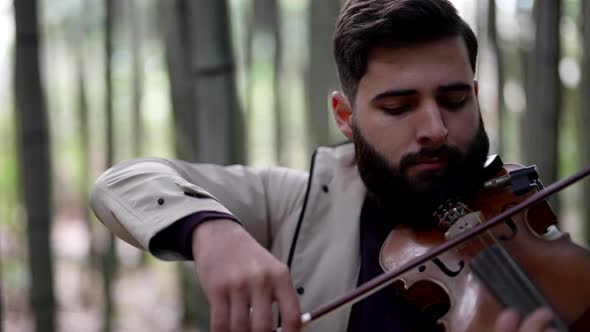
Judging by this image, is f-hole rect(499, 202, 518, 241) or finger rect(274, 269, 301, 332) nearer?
finger rect(274, 269, 301, 332)

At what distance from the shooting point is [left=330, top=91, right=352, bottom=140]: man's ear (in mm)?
1301

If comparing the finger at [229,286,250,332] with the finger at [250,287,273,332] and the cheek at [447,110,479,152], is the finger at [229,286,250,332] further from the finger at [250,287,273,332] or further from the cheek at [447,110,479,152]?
the cheek at [447,110,479,152]

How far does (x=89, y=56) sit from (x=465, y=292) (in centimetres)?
335

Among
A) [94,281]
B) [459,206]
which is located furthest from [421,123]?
[94,281]

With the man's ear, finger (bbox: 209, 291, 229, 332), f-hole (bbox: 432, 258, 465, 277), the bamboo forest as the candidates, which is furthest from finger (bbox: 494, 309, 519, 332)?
the bamboo forest

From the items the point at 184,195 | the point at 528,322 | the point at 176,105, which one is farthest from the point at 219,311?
the point at 176,105

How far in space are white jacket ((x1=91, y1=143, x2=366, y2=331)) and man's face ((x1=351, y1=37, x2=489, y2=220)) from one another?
0.47ft

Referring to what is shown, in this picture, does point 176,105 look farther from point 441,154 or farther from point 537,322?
point 537,322

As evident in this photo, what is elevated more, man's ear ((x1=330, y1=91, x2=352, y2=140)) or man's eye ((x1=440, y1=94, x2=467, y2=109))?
man's eye ((x1=440, y1=94, x2=467, y2=109))

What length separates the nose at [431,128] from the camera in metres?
1.09

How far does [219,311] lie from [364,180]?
A: 1.62 ft

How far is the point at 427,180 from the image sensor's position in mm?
1127

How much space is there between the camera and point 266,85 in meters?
4.04

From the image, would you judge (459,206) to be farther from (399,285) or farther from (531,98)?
(531,98)
